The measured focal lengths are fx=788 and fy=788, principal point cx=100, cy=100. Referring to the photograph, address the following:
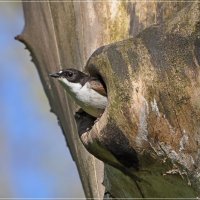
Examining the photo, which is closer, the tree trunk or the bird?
the tree trunk

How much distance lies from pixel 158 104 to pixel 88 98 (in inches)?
18.2

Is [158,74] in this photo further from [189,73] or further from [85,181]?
[85,181]

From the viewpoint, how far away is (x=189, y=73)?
2.64 metres

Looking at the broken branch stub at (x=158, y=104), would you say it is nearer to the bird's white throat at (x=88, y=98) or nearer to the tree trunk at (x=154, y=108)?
the tree trunk at (x=154, y=108)

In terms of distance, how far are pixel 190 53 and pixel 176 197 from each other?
57 cm

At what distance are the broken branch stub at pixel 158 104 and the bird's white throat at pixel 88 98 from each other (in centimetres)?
24

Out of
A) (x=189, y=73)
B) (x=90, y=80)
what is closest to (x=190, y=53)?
(x=189, y=73)

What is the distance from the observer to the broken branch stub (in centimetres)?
263

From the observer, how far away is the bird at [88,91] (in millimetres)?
3020

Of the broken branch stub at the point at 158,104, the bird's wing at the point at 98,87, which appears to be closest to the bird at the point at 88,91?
the bird's wing at the point at 98,87

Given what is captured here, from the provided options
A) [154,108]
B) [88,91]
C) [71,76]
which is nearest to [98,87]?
[88,91]

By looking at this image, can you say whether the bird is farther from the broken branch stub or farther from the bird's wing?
the broken branch stub

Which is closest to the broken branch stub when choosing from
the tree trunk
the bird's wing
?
the tree trunk

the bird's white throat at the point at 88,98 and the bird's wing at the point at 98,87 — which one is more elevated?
the bird's wing at the point at 98,87
